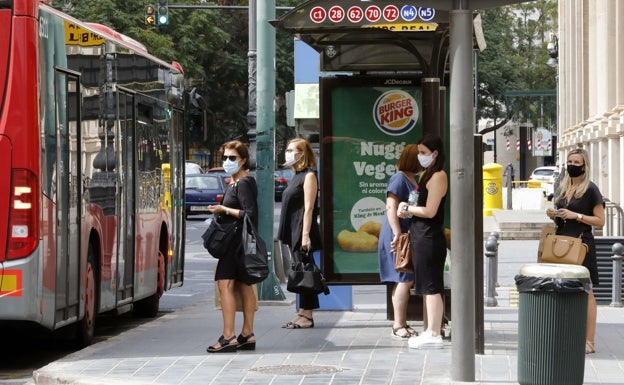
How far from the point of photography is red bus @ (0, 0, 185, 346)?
11.5 metres

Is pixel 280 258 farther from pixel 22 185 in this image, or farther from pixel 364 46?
pixel 22 185

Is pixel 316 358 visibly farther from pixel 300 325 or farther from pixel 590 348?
pixel 300 325

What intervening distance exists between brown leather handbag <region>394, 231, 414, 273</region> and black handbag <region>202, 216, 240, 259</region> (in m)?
Answer: 1.42

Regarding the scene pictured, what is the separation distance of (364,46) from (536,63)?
231ft

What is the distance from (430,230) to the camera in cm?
1235

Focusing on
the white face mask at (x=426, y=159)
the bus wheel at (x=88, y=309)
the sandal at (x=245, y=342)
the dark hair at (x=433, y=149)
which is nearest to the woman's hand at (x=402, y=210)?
the dark hair at (x=433, y=149)

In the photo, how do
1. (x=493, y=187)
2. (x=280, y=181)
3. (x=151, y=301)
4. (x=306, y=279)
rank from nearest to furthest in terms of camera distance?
(x=306, y=279) → (x=151, y=301) → (x=493, y=187) → (x=280, y=181)

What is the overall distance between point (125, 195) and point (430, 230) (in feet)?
13.0

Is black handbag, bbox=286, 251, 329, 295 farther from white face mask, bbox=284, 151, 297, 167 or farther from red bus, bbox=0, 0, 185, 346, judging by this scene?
red bus, bbox=0, 0, 185, 346

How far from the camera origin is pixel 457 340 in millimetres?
10414

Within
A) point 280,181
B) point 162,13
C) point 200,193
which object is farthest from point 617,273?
point 280,181

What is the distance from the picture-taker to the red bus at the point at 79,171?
11.5m

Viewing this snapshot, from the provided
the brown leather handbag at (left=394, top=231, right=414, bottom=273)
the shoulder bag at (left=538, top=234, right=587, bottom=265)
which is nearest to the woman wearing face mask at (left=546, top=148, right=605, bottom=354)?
the shoulder bag at (left=538, top=234, right=587, bottom=265)

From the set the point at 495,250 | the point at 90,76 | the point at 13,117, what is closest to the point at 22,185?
the point at 13,117
